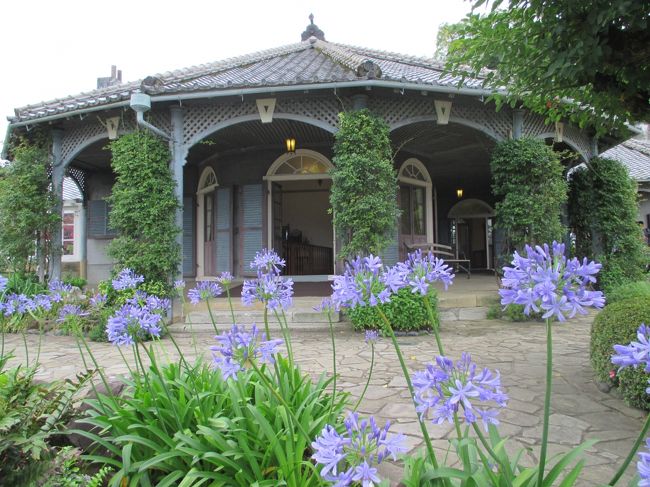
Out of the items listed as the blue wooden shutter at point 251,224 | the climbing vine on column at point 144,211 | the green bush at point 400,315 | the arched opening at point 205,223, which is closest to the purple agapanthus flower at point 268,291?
the green bush at point 400,315

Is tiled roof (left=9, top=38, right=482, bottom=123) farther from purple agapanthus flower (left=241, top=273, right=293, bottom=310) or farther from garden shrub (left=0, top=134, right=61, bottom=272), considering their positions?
purple agapanthus flower (left=241, top=273, right=293, bottom=310)

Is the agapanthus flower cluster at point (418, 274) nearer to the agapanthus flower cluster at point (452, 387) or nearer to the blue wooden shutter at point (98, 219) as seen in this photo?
the agapanthus flower cluster at point (452, 387)

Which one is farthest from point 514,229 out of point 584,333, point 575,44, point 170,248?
point 170,248

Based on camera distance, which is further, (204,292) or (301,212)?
(301,212)

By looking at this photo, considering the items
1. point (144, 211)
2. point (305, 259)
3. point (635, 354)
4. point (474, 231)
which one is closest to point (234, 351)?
point (635, 354)

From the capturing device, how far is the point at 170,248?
6.71 meters

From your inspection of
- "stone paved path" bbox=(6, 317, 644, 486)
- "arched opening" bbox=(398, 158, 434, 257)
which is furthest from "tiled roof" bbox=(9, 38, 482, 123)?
"stone paved path" bbox=(6, 317, 644, 486)

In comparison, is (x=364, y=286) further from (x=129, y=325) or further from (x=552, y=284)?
(x=129, y=325)

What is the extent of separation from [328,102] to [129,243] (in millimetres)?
3848

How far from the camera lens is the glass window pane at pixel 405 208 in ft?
31.6

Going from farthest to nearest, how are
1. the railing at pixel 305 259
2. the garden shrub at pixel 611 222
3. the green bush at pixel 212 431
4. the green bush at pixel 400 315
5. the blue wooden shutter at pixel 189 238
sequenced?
the railing at pixel 305 259
the blue wooden shutter at pixel 189 238
the garden shrub at pixel 611 222
the green bush at pixel 400 315
the green bush at pixel 212 431

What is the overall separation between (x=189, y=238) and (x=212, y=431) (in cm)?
889

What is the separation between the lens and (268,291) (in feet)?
6.57

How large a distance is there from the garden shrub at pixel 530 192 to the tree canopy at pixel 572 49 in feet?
10.9
